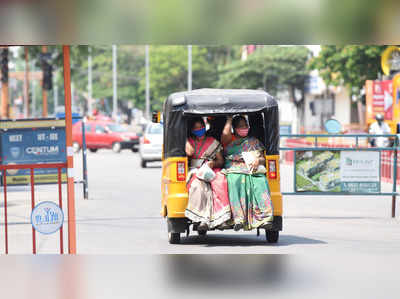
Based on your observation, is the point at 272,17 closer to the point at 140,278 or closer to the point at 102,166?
the point at 140,278

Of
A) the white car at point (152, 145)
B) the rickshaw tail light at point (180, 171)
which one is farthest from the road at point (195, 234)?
the white car at point (152, 145)

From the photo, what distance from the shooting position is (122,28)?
24.9 feet

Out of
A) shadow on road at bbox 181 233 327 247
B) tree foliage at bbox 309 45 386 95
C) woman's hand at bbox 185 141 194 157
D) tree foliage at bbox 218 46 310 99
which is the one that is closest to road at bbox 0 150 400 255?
shadow on road at bbox 181 233 327 247

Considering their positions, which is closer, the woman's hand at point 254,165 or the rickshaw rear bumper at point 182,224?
the woman's hand at point 254,165

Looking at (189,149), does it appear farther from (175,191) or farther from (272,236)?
(272,236)

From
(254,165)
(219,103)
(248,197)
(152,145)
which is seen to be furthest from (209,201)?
(152,145)

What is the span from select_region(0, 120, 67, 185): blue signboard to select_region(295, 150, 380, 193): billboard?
419cm

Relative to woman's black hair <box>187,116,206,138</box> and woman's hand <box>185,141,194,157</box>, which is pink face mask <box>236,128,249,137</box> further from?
woman's hand <box>185,141,194,157</box>

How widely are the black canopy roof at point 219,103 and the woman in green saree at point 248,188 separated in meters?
0.45

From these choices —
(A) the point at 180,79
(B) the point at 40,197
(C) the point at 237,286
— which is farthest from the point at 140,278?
(A) the point at 180,79

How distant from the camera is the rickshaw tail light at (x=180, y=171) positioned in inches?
452

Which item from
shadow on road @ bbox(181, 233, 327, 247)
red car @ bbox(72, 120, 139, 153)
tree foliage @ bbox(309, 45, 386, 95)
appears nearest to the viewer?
shadow on road @ bbox(181, 233, 327, 247)

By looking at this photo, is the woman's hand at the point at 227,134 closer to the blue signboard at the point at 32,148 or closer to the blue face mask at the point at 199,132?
the blue face mask at the point at 199,132

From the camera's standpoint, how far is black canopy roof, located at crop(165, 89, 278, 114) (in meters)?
11.5
